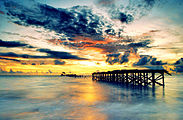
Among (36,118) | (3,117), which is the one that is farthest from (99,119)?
(3,117)

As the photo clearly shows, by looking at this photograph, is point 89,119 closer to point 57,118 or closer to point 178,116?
point 57,118

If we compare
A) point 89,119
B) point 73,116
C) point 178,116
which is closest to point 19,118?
point 73,116

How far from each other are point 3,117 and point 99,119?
21.0 ft

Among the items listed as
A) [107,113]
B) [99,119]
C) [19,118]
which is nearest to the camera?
[99,119]

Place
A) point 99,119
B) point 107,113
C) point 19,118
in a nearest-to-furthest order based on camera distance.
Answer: point 99,119, point 19,118, point 107,113

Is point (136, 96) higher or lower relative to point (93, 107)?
lower

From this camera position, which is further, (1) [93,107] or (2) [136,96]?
(2) [136,96]

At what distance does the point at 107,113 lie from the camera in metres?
9.87

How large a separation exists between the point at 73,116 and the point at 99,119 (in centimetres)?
186

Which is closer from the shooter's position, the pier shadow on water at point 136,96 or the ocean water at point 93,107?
the ocean water at point 93,107

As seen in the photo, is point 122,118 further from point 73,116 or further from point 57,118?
point 57,118

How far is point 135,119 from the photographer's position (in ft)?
28.6

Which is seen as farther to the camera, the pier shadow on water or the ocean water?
the pier shadow on water

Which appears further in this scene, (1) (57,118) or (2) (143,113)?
(2) (143,113)
